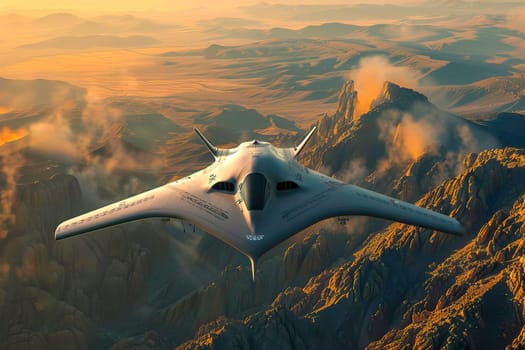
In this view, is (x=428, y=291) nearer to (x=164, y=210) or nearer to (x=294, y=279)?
(x=294, y=279)

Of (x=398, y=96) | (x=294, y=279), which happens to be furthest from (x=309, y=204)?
(x=398, y=96)

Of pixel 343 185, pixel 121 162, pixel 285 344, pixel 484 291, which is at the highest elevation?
pixel 343 185

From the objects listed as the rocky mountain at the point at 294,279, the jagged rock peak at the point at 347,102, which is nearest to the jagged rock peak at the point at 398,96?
the jagged rock peak at the point at 347,102


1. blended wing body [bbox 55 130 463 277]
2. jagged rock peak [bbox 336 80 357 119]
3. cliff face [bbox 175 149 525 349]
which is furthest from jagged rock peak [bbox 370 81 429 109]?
blended wing body [bbox 55 130 463 277]

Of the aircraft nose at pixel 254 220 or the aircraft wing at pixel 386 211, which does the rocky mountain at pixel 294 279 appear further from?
the aircraft nose at pixel 254 220

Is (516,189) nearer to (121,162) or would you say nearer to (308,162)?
(308,162)

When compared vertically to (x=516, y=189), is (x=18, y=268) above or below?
below

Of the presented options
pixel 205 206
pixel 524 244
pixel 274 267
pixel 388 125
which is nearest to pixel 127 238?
pixel 274 267
